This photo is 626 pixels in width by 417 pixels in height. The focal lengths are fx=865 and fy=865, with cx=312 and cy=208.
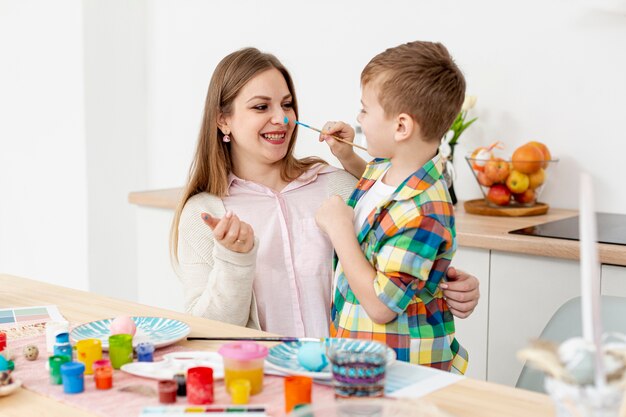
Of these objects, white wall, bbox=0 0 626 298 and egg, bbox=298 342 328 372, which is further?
white wall, bbox=0 0 626 298

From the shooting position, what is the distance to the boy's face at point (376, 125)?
1.63m

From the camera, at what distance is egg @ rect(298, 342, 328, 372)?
1281 millimetres

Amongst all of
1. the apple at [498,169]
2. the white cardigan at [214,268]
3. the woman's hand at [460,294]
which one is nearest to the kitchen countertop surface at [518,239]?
the apple at [498,169]

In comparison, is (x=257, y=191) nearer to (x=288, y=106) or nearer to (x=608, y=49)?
(x=288, y=106)

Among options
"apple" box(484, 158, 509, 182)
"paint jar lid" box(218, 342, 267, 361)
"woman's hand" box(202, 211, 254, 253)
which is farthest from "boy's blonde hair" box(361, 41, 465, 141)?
"apple" box(484, 158, 509, 182)

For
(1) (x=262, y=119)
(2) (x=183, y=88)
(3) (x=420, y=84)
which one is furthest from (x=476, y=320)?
(2) (x=183, y=88)

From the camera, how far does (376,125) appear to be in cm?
163

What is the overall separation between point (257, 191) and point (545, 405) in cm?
104

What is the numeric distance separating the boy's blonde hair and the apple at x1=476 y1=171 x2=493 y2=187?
0.95 m

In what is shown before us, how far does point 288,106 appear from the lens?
2.11m

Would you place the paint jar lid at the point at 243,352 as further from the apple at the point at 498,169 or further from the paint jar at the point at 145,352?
the apple at the point at 498,169

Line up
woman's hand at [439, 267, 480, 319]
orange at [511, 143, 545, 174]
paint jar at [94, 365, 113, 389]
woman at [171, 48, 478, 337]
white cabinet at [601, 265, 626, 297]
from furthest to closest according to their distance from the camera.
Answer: orange at [511, 143, 545, 174] < white cabinet at [601, 265, 626, 297] < woman at [171, 48, 478, 337] < woman's hand at [439, 267, 480, 319] < paint jar at [94, 365, 113, 389]

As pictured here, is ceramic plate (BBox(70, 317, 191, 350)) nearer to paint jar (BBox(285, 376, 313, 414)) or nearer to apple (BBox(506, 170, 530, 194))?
paint jar (BBox(285, 376, 313, 414))

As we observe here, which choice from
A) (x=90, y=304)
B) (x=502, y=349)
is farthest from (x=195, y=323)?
(x=502, y=349)
